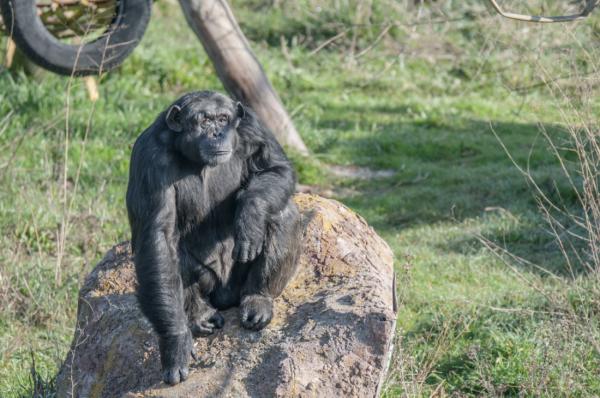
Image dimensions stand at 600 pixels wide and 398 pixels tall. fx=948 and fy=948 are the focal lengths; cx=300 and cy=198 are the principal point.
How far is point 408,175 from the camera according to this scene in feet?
35.4

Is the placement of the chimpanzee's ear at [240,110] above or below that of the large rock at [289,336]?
above

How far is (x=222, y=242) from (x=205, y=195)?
0.98 feet

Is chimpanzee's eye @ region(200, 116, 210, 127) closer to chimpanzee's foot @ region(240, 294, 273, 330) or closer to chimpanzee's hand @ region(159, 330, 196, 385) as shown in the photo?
chimpanzee's foot @ region(240, 294, 273, 330)

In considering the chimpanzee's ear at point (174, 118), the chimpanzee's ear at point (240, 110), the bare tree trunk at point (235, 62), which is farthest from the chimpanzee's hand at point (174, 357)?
the bare tree trunk at point (235, 62)

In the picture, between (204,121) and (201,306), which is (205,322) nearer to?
(201,306)

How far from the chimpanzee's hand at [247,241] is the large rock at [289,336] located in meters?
0.35

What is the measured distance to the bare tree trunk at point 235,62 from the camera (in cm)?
1002

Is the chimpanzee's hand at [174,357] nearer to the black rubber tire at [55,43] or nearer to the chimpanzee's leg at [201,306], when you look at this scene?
the chimpanzee's leg at [201,306]

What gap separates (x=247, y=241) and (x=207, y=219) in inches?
16.8

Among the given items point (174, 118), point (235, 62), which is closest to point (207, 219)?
point (174, 118)

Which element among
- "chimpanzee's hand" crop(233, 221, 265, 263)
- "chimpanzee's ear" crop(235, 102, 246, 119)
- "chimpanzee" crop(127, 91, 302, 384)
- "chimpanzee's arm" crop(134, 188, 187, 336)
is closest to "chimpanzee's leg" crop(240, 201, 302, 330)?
"chimpanzee" crop(127, 91, 302, 384)

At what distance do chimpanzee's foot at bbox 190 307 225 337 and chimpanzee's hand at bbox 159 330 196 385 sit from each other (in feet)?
0.69

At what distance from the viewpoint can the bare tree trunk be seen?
10.0 metres

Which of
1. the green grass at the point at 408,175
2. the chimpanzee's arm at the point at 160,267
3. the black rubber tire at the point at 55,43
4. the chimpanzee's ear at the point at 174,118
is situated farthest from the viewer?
the black rubber tire at the point at 55,43
